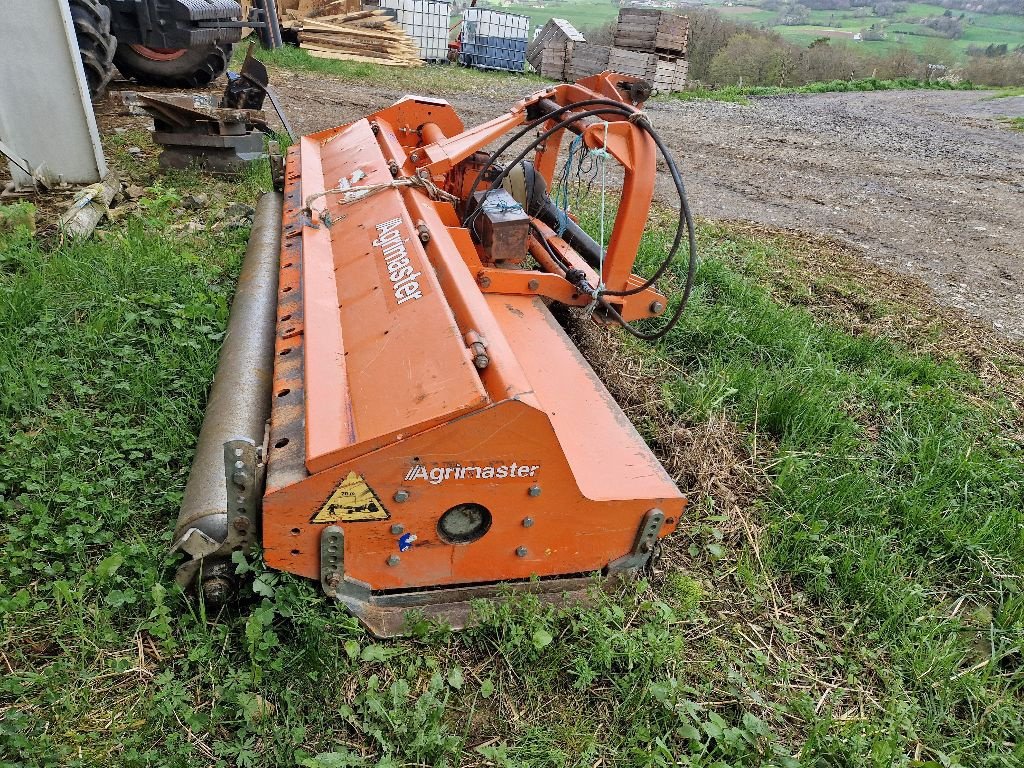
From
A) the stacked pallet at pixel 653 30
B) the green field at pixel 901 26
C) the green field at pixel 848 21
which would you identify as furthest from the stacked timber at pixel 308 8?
the green field at pixel 901 26

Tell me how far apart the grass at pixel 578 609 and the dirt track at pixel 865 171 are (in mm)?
2447

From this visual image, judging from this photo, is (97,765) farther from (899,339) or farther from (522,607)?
(899,339)

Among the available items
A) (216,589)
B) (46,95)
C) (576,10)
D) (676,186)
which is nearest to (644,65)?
(46,95)

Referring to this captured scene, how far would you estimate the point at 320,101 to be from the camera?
9.39 meters

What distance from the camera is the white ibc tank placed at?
49.5 feet

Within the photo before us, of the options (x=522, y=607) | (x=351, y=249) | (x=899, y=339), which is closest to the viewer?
(x=522, y=607)

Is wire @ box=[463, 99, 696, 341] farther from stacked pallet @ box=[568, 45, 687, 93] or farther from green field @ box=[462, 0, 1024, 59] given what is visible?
green field @ box=[462, 0, 1024, 59]

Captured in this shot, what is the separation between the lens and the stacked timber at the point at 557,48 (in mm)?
15133

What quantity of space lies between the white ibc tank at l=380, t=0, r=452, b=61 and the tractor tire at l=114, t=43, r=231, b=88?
7.60m

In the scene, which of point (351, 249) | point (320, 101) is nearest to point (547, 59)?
point (320, 101)

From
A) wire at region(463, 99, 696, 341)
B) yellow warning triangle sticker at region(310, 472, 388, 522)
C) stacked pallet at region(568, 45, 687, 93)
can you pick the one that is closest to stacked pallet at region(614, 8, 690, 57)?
stacked pallet at region(568, 45, 687, 93)

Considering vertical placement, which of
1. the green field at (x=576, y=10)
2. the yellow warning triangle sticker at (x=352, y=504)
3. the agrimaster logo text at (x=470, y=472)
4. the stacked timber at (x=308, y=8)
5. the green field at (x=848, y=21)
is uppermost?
the stacked timber at (x=308, y=8)

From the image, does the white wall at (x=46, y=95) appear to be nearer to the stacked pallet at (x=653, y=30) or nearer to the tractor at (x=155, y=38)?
the tractor at (x=155, y=38)

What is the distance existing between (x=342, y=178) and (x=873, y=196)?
621cm
